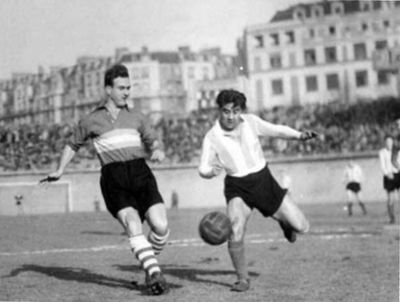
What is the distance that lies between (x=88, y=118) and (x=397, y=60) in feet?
25.6

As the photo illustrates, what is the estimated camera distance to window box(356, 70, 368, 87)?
66688mm

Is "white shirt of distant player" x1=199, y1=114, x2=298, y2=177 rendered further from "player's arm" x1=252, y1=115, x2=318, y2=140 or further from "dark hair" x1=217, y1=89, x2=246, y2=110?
"dark hair" x1=217, y1=89, x2=246, y2=110

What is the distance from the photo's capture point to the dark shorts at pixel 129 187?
267 inches

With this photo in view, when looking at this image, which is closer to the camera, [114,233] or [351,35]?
[114,233]

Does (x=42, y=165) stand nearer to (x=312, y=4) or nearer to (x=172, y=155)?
(x=172, y=155)

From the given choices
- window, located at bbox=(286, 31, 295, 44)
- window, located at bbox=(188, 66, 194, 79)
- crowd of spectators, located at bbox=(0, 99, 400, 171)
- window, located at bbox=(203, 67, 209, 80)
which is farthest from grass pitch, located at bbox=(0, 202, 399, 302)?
window, located at bbox=(203, 67, 209, 80)

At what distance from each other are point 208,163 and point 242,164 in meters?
0.34

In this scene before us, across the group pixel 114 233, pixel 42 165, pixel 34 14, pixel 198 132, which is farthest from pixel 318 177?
pixel 34 14

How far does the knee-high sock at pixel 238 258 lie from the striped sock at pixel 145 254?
0.82 metres

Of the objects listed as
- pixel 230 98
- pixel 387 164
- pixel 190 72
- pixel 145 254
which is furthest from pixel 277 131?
pixel 190 72

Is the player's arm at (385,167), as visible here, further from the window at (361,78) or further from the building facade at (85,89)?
the window at (361,78)

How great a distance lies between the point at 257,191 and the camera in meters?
7.23

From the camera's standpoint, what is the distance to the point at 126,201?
22.3 ft

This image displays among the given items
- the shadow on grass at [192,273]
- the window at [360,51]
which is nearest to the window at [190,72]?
the window at [360,51]
